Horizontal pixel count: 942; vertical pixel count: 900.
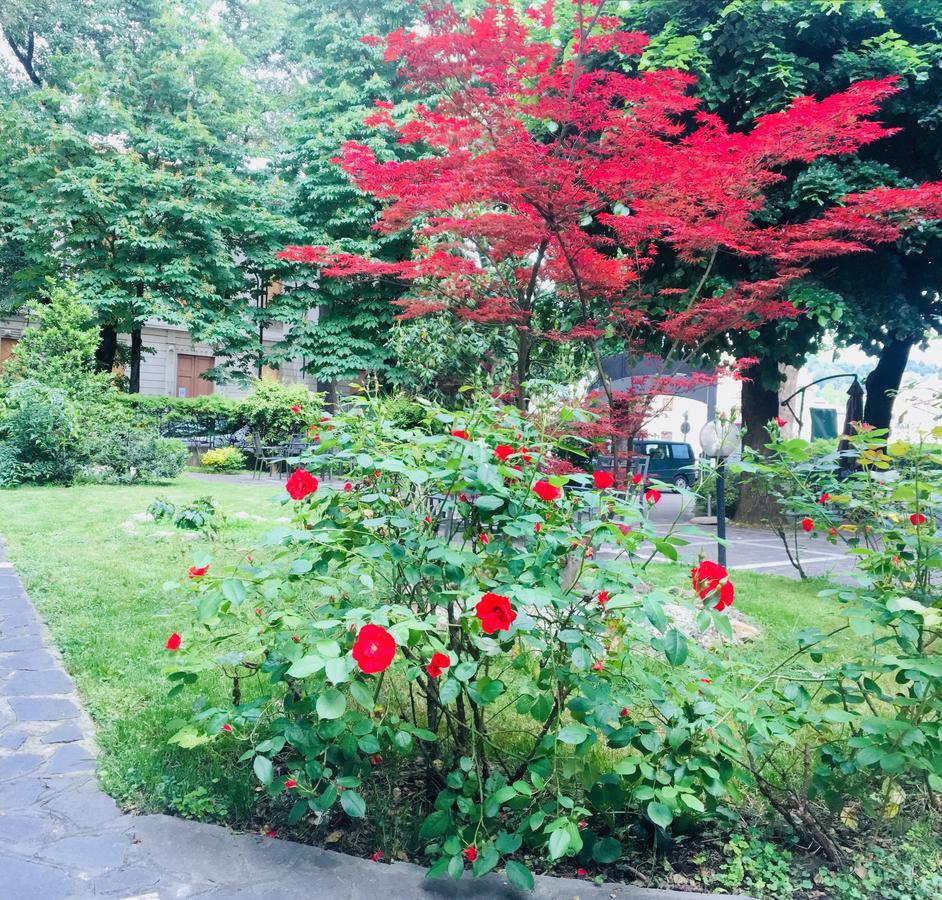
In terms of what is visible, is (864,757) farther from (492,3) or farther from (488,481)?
(492,3)

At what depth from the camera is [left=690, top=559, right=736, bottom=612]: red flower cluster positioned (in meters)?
1.83

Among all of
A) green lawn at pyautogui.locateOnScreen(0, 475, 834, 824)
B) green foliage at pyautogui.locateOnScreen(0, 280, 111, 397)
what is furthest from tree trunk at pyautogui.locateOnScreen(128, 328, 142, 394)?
green lawn at pyautogui.locateOnScreen(0, 475, 834, 824)

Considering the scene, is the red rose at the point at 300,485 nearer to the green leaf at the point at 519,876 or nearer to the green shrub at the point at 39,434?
the green leaf at the point at 519,876

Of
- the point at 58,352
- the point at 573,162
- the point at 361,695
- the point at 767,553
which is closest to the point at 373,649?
the point at 361,695

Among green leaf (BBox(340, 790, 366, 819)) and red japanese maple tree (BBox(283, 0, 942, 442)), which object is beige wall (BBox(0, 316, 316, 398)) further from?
green leaf (BBox(340, 790, 366, 819))

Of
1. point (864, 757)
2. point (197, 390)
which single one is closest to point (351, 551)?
point (864, 757)

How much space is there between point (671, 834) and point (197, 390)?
25.9 m

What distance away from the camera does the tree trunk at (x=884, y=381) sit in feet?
38.2

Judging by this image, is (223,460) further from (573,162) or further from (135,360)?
(573,162)

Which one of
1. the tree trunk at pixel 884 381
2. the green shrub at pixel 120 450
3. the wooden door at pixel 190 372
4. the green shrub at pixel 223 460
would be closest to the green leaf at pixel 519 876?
the green shrub at pixel 120 450

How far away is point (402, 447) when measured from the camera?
217 centimetres

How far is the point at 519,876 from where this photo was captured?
171 centimetres

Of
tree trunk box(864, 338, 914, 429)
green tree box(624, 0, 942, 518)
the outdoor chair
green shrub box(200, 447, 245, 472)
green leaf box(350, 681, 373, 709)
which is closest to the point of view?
green leaf box(350, 681, 373, 709)

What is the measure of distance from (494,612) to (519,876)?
632 millimetres
